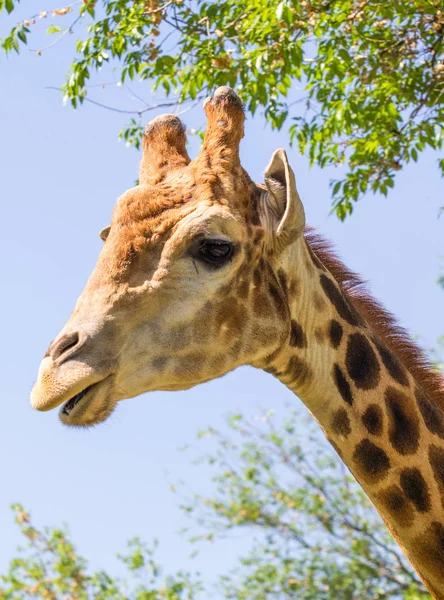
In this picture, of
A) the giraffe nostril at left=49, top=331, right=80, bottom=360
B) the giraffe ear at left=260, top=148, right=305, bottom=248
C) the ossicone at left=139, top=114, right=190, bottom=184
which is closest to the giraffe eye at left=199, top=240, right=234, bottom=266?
the giraffe ear at left=260, top=148, right=305, bottom=248

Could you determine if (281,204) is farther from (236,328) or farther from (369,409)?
(369,409)

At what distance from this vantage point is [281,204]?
442cm

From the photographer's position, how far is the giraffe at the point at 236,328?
3.94 meters

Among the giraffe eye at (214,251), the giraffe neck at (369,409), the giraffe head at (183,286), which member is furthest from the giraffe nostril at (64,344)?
the giraffe neck at (369,409)

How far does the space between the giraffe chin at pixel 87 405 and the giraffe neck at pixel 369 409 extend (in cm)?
86

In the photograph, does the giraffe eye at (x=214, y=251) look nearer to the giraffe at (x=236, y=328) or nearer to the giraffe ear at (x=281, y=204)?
the giraffe at (x=236, y=328)

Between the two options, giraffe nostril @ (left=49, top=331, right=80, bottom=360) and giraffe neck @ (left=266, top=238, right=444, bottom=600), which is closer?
giraffe nostril @ (left=49, top=331, right=80, bottom=360)

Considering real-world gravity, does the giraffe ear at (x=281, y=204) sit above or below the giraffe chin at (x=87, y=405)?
above

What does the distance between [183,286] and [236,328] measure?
0.33 metres

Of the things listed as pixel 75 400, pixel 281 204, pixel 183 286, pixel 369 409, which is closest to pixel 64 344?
pixel 75 400

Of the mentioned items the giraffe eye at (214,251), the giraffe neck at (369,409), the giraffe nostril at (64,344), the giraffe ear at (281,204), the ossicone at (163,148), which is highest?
the ossicone at (163,148)

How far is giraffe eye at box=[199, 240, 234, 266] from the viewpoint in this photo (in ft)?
13.7

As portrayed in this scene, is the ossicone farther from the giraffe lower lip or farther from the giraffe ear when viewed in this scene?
the giraffe lower lip

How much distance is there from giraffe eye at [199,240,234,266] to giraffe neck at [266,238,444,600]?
0.36 metres
